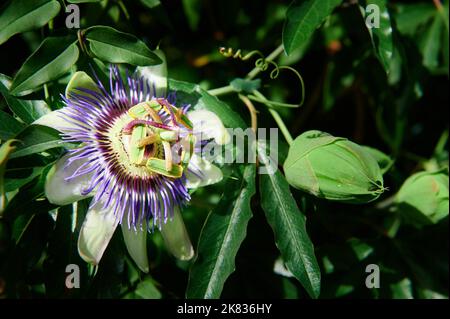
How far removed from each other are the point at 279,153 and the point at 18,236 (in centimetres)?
76

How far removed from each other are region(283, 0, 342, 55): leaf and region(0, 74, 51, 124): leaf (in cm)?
69

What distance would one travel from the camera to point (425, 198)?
2059 millimetres

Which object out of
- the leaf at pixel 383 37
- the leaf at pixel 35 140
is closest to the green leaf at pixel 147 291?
the leaf at pixel 35 140

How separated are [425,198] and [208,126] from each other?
0.81 metres

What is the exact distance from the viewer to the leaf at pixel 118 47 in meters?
1.66

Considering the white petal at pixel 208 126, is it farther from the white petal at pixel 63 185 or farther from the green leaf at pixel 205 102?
the white petal at pixel 63 185

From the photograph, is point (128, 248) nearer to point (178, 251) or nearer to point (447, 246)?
point (178, 251)

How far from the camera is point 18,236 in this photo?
1705 millimetres

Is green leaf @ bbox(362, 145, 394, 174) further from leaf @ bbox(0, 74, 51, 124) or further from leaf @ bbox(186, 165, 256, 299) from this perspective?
leaf @ bbox(0, 74, 51, 124)

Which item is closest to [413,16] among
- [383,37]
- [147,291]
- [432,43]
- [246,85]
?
[432,43]

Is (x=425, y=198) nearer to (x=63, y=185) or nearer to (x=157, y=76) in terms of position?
(x=157, y=76)

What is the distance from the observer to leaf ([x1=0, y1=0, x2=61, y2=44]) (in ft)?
5.26

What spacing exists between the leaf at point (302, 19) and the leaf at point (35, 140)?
658 mm

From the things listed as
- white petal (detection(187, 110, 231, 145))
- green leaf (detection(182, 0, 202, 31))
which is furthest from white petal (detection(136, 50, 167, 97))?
green leaf (detection(182, 0, 202, 31))
